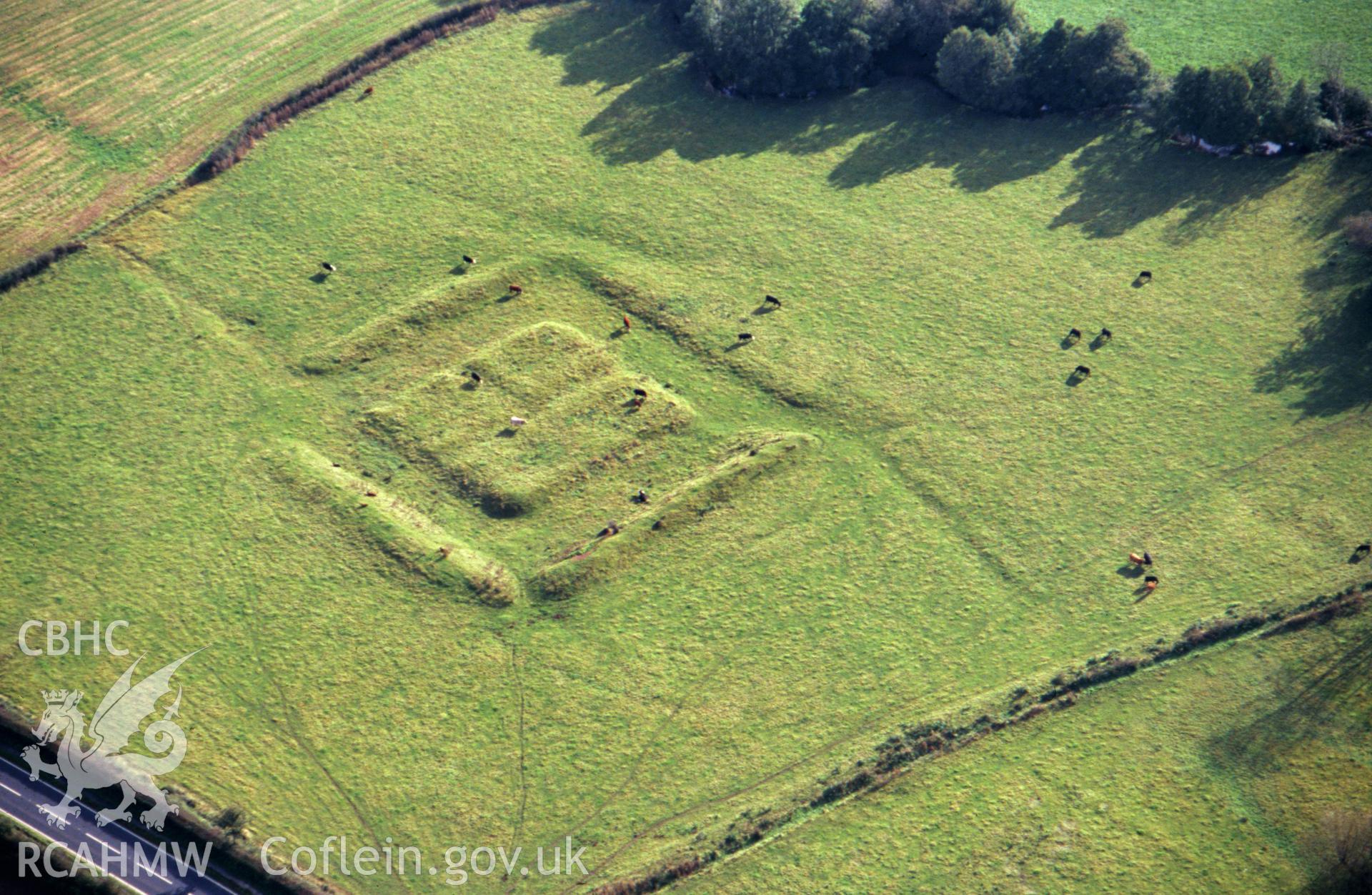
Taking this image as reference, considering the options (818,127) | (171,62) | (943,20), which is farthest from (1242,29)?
(171,62)

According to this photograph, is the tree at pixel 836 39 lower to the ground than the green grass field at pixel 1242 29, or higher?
lower

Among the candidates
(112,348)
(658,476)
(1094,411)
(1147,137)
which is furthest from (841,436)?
A: (112,348)

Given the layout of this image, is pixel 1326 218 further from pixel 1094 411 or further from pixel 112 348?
pixel 112 348

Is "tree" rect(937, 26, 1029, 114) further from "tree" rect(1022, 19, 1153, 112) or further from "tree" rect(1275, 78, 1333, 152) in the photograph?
"tree" rect(1275, 78, 1333, 152)

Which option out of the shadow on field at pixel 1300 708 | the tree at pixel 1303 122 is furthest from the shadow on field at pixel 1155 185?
the shadow on field at pixel 1300 708

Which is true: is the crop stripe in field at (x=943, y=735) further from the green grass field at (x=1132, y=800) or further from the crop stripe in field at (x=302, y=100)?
the crop stripe in field at (x=302, y=100)

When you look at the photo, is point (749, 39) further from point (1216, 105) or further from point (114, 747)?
point (114, 747)
